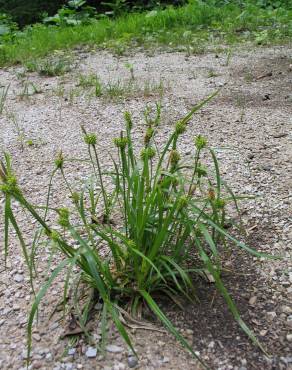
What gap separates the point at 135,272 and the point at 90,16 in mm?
8061

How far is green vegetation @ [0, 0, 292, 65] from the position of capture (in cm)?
563

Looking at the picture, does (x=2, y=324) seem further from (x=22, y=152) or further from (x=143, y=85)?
(x=143, y=85)

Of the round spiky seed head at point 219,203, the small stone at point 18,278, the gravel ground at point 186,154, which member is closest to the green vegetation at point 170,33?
the gravel ground at point 186,154

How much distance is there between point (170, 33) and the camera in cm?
612

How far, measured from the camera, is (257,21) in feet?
20.9

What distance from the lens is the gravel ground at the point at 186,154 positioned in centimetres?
158

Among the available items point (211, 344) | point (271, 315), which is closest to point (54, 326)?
point (211, 344)

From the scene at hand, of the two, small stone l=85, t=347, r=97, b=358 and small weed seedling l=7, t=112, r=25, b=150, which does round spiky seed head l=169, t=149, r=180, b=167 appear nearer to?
small stone l=85, t=347, r=97, b=358

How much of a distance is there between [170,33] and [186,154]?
3.66m

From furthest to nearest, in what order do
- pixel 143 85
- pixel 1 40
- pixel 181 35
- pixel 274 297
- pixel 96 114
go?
pixel 1 40, pixel 181 35, pixel 143 85, pixel 96 114, pixel 274 297

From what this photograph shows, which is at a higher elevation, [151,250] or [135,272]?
[151,250]

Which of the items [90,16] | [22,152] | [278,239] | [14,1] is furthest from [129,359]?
[14,1]

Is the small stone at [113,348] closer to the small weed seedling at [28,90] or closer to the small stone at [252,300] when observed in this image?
the small stone at [252,300]

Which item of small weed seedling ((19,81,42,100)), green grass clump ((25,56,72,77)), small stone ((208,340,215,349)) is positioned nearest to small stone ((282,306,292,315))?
small stone ((208,340,215,349))
